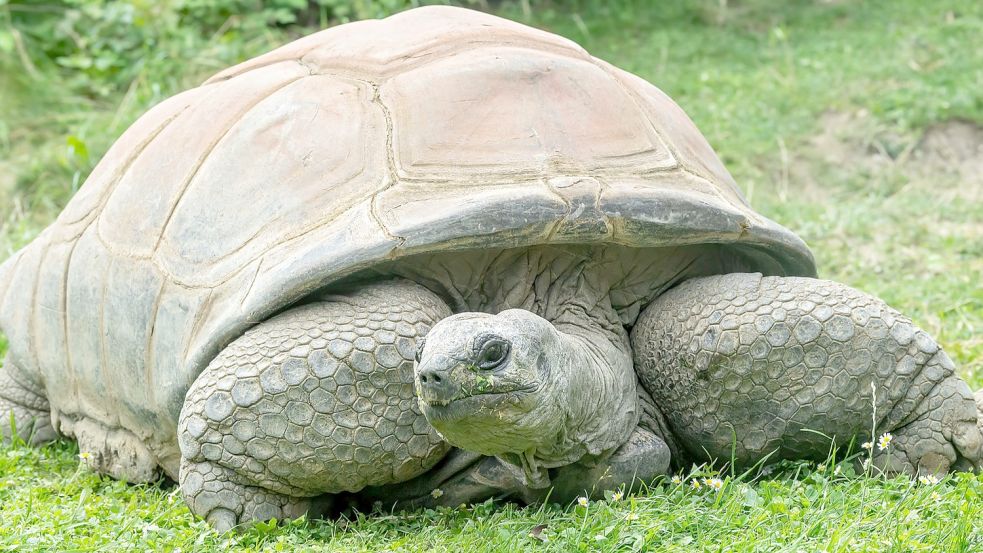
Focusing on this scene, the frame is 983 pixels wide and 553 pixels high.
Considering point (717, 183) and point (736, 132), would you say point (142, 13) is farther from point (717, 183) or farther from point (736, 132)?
point (717, 183)

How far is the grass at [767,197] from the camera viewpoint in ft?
10.0

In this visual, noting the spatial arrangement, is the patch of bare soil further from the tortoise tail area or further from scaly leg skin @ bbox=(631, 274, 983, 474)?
the tortoise tail area

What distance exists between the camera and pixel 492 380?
2.79m

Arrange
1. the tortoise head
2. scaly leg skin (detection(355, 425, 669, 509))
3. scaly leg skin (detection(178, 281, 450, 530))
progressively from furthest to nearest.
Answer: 1. scaly leg skin (detection(355, 425, 669, 509))
2. scaly leg skin (detection(178, 281, 450, 530))
3. the tortoise head

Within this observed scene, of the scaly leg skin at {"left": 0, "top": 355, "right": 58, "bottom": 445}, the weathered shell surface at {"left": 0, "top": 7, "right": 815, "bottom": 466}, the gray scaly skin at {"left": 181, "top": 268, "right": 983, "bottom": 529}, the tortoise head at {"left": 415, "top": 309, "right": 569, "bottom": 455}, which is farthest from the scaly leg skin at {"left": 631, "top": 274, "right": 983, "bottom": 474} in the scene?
the scaly leg skin at {"left": 0, "top": 355, "right": 58, "bottom": 445}

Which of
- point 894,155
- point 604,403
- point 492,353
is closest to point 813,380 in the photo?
point 604,403

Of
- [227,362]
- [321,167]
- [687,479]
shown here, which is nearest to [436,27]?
[321,167]

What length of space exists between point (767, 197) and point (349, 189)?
415 cm

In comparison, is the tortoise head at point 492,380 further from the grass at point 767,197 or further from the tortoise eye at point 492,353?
the grass at point 767,197

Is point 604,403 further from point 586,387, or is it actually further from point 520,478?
point 520,478

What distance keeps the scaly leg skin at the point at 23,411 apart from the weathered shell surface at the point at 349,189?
1.20 ft

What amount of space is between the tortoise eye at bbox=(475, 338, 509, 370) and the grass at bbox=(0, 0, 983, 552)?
1.61 ft

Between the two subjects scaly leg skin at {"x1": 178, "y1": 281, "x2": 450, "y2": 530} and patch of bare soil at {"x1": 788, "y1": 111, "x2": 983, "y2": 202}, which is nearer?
scaly leg skin at {"x1": 178, "y1": 281, "x2": 450, "y2": 530}

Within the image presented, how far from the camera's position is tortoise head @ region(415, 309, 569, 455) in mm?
2768
